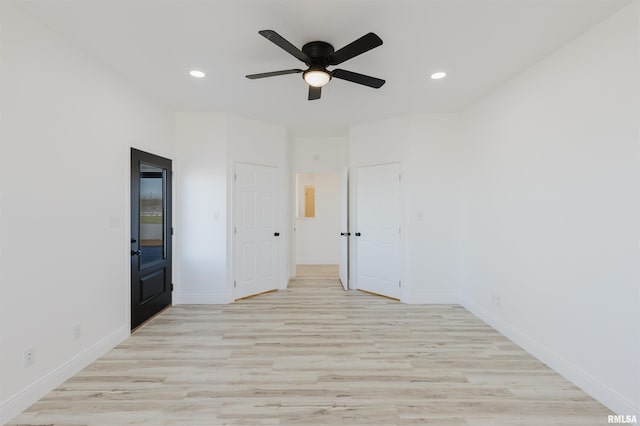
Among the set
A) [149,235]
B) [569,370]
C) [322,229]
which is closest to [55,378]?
[149,235]

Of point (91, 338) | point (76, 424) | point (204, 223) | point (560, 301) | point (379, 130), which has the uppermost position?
point (379, 130)

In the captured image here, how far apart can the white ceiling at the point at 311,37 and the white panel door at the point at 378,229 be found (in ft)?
4.48

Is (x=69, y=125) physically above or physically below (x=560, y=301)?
above

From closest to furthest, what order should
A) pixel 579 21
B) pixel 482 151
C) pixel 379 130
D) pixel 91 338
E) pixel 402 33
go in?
1. pixel 579 21
2. pixel 402 33
3. pixel 91 338
4. pixel 482 151
5. pixel 379 130

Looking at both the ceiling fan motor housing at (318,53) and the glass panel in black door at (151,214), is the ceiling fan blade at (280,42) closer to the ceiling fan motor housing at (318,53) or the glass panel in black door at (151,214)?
the ceiling fan motor housing at (318,53)

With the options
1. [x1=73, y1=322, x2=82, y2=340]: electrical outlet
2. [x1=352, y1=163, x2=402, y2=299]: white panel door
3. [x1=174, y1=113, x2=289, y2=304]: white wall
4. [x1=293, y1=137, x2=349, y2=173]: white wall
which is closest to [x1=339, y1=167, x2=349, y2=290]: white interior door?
[x1=352, y1=163, x2=402, y2=299]: white panel door

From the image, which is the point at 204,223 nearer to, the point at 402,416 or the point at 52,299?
the point at 52,299

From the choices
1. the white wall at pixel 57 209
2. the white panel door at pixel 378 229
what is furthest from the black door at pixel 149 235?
the white panel door at pixel 378 229

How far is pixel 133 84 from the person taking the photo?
10.1ft

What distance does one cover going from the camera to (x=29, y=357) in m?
1.98

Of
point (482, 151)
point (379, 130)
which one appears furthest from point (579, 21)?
point (379, 130)

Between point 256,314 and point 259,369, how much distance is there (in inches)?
51.0

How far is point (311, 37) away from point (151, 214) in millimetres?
2712

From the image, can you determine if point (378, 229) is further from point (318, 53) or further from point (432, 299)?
point (318, 53)
